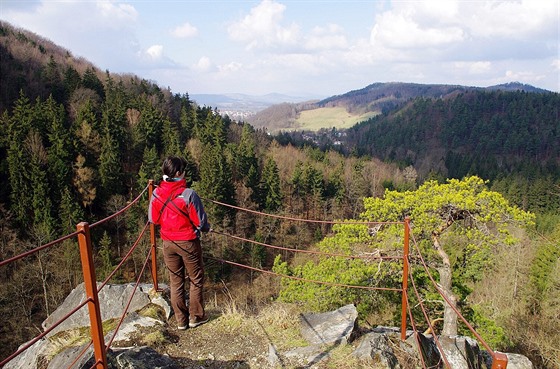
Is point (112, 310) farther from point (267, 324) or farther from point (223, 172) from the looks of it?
Result: point (223, 172)

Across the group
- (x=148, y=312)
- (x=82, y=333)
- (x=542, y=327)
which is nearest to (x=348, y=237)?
(x=148, y=312)

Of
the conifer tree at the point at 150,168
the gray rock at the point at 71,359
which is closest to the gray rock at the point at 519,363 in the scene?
the gray rock at the point at 71,359

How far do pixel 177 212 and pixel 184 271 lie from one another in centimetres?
99

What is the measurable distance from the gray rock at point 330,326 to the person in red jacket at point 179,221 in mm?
1666

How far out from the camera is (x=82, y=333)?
18.0 ft

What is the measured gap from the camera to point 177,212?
469 centimetres

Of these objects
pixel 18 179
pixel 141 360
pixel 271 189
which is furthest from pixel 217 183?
pixel 141 360

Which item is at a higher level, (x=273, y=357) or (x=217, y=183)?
(x=273, y=357)

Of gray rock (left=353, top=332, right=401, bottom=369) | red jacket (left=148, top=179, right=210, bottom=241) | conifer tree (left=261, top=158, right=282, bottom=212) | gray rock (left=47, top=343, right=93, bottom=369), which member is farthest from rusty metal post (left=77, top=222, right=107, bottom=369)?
conifer tree (left=261, top=158, right=282, bottom=212)

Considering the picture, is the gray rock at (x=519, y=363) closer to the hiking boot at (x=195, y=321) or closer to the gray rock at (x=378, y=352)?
the gray rock at (x=378, y=352)

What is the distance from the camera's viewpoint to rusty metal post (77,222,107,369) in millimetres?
2842

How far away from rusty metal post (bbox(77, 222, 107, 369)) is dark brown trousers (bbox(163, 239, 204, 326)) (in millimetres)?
1696

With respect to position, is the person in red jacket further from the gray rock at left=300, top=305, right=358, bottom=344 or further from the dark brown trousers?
the gray rock at left=300, top=305, right=358, bottom=344

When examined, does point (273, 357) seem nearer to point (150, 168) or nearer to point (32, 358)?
point (32, 358)
